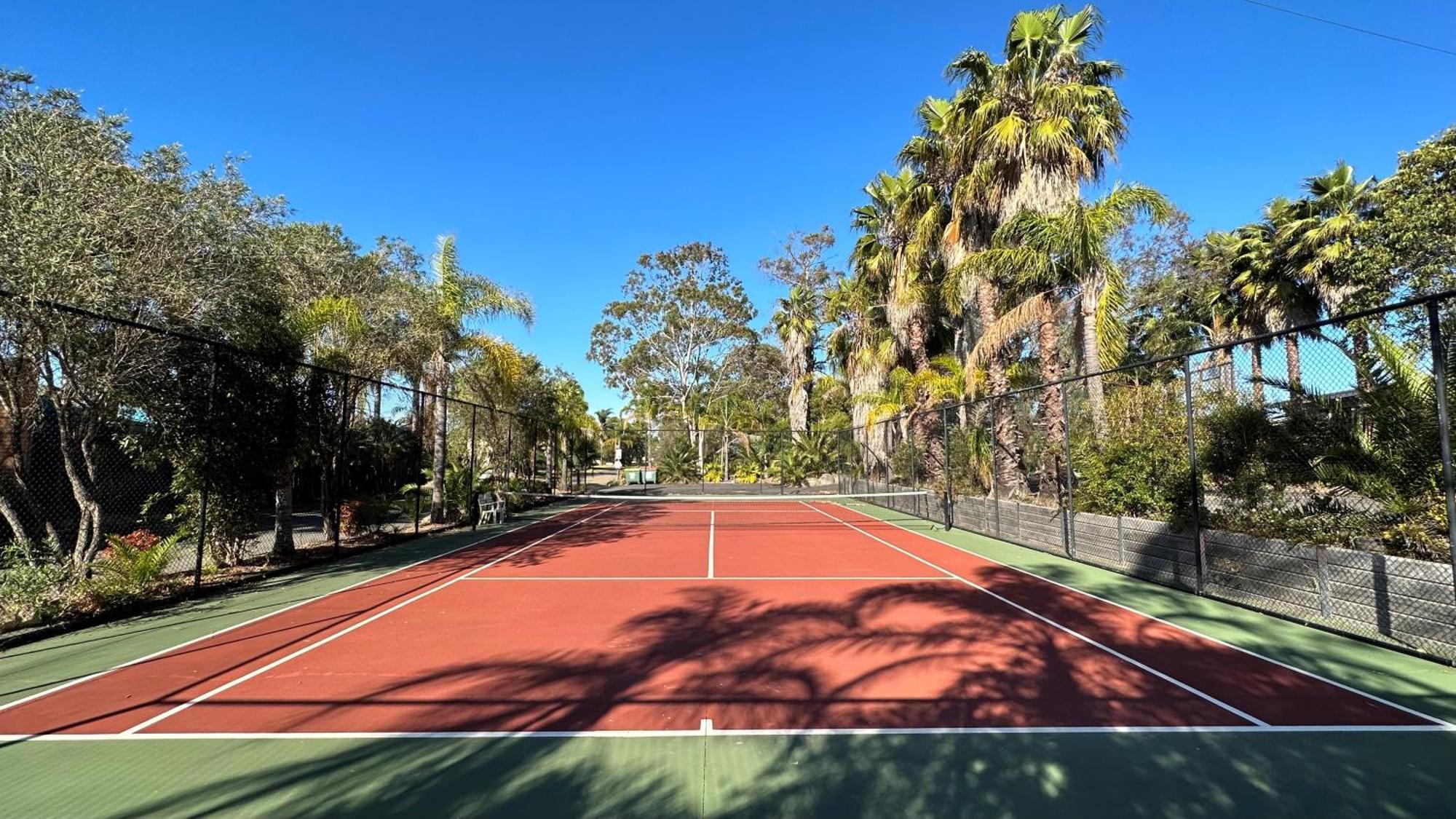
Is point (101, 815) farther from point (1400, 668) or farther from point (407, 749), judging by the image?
point (1400, 668)

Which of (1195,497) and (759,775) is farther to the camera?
(1195,497)

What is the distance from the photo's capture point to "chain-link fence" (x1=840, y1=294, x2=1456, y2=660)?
220 inches

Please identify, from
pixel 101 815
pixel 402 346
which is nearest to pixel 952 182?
pixel 402 346

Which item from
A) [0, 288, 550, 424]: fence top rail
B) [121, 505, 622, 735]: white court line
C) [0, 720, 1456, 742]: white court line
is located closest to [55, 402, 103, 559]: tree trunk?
[0, 288, 550, 424]: fence top rail

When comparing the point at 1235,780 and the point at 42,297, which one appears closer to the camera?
the point at 1235,780

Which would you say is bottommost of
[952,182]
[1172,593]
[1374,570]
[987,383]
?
[1172,593]

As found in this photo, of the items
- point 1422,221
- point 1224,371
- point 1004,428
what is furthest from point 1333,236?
point 1224,371

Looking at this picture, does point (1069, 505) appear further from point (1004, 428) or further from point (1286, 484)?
point (1004, 428)

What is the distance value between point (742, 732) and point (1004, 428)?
12055mm

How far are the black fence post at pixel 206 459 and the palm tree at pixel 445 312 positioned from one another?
22.3 feet

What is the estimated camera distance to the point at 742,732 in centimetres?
411

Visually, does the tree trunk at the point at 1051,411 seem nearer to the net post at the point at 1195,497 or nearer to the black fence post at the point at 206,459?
the net post at the point at 1195,497

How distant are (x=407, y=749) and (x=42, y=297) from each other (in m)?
6.70

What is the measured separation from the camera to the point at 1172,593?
7809 millimetres
